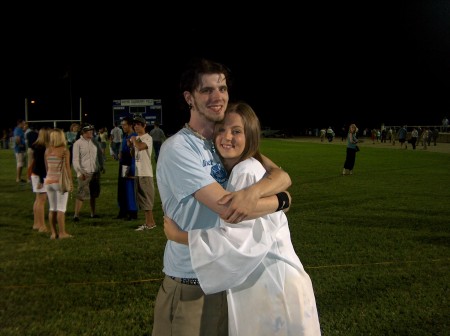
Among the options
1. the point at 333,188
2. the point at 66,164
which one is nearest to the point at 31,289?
the point at 66,164

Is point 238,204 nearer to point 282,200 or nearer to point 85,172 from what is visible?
point 282,200

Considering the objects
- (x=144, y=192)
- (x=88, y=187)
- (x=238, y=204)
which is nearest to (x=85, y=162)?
(x=88, y=187)

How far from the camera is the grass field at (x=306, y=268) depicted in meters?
4.56

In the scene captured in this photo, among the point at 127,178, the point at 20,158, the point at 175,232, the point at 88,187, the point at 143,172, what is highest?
the point at 175,232

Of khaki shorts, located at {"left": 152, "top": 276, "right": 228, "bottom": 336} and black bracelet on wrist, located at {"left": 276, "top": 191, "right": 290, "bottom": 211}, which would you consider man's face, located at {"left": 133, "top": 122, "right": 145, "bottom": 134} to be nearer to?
khaki shorts, located at {"left": 152, "top": 276, "right": 228, "bottom": 336}

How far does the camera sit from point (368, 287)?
5395 millimetres

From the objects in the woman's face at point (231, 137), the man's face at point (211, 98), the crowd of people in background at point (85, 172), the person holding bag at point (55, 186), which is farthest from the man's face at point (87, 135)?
the woman's face at point (231, 137)

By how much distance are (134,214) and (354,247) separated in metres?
4.44

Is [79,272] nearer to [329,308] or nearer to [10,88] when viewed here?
[329,308]

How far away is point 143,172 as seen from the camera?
8805mm

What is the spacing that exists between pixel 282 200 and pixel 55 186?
6.35 meters

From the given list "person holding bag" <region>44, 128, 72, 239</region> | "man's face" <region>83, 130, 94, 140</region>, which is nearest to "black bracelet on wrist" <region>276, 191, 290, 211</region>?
"person holding bag" <region>44, 128, 72, 239</region>

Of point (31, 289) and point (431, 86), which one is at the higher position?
point (431, 86)

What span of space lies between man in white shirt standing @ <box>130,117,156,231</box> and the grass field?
41 cm
